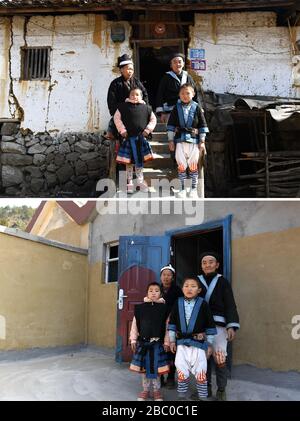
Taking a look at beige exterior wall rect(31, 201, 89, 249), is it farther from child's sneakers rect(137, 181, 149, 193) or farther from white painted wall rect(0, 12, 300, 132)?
child's sneakers rect(137, 181, 149, 193)

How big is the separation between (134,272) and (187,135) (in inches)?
81.4

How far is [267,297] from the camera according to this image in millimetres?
4961

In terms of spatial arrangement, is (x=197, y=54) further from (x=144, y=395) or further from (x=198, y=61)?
(x=144, y=395)

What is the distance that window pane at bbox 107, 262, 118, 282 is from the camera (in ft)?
26.6

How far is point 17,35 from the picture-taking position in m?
9.33

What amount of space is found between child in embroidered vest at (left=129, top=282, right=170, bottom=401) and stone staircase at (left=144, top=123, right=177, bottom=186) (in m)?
2.39

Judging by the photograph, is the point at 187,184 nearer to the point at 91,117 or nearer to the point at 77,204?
the point at 77,204

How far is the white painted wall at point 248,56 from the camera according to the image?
895 cm

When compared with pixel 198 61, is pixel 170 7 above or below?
above

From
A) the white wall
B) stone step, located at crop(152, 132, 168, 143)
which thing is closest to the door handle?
stone step, located at crop(152, 132, 168, 143)

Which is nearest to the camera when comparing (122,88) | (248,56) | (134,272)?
(122,88)

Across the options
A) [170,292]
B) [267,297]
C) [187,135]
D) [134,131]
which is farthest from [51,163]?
[267,297]

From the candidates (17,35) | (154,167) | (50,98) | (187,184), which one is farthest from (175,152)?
(17,35)

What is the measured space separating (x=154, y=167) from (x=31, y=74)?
3792 mm
